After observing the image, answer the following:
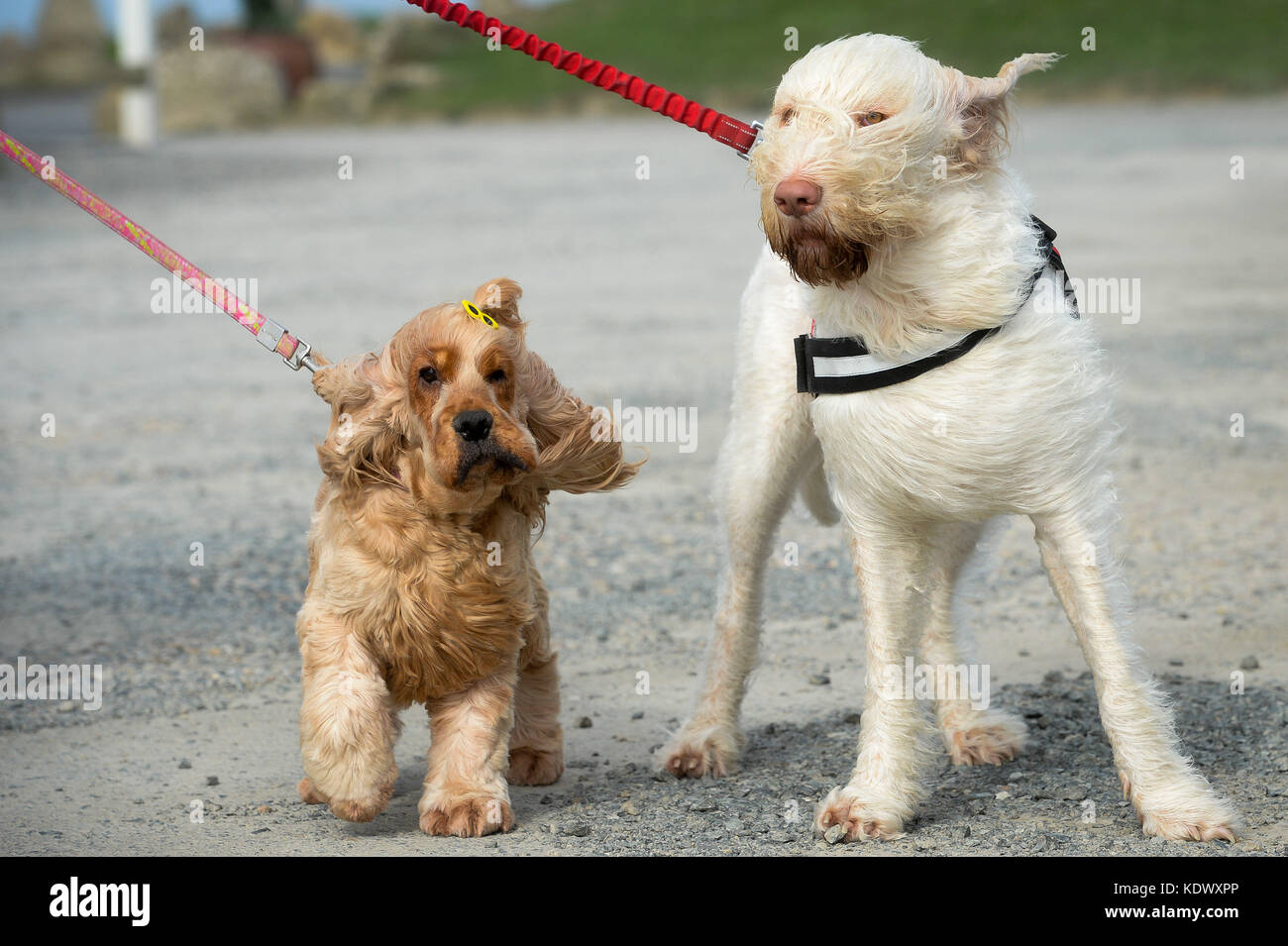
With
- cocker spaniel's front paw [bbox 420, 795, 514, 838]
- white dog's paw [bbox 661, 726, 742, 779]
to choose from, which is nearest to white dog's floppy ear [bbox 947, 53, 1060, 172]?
white dog's paw [bbox 661, 726, 742, 779]

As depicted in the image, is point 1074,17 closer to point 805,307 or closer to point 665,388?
point 665,388

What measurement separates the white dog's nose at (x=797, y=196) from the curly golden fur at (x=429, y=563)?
2.88ft

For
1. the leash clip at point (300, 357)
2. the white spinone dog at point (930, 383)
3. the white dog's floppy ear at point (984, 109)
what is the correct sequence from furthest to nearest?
the leash clip at point (300, 357) → the white dog's floppy ear at point (984, 109) → the white spinone dog at point (930, 383)

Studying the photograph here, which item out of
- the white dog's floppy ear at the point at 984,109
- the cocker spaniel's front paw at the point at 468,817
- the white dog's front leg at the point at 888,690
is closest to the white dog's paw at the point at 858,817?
the white dog's front leg at the point at 888,690

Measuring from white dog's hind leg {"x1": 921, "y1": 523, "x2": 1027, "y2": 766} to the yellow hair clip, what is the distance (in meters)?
1.80

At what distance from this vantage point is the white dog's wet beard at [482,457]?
4.39 metres

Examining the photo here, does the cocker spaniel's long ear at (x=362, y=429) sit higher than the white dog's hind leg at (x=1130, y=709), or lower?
higher

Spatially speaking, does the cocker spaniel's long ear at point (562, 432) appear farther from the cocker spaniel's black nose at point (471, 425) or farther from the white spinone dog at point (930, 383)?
the white spinone dog at point (930, 383)

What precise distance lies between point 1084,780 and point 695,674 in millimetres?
1898

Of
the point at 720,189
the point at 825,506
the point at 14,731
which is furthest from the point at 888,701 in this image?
the point at 720,189

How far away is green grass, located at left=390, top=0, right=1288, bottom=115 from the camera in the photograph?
38344 mm

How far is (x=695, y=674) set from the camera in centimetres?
674

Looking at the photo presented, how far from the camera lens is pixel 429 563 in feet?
15.6

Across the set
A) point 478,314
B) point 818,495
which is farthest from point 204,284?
point 818,495
